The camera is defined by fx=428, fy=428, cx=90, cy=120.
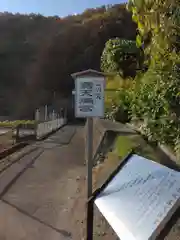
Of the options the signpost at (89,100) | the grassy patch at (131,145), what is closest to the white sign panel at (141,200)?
the signpost at (89,100)

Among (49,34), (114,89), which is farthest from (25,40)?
(114,89)

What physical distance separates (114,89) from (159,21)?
13.3 m

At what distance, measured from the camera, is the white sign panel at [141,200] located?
2.39 m

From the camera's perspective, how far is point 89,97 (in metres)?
4.70

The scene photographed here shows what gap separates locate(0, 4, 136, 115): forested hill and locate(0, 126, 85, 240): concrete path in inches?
2031

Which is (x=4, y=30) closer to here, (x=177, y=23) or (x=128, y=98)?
(x=128, y=98)

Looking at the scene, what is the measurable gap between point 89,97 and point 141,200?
209cm

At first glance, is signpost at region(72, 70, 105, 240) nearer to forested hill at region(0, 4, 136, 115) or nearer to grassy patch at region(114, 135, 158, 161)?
grassy patch at region(114, 135, 158, 161)

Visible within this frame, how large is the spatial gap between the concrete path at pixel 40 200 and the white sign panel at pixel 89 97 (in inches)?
77.7

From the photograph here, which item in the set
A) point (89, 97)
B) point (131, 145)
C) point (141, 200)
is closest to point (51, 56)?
point (131, 145)

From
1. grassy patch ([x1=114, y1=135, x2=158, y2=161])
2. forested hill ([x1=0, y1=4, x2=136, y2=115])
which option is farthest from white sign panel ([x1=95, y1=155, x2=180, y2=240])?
forested hill ([x1=0, y1=4, x2=136, y2=115])

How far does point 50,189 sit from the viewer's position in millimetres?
8672

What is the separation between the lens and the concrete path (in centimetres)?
590

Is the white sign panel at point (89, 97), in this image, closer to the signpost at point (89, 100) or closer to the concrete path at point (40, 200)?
the signpost at point (89, 100)
